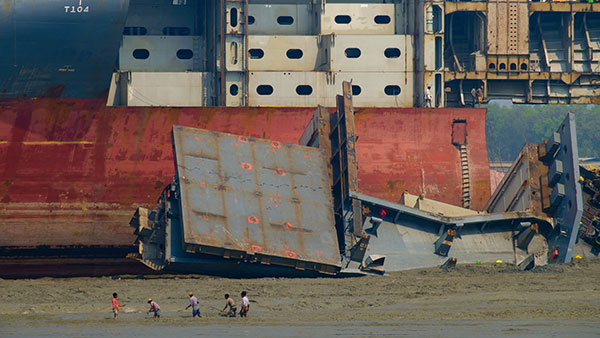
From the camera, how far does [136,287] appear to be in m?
26.6

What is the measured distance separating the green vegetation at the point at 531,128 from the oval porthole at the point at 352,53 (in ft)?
357

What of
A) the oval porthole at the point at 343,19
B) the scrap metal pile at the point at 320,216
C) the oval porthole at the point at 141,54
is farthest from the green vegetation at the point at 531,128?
the scrap metal pile at the point at 320,216

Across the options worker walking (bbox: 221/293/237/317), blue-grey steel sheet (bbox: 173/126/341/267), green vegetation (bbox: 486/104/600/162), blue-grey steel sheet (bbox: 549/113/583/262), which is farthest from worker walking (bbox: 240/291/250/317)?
green vegetation (bbox: 486/104/600/162)

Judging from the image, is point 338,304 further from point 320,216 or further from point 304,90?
point 304,90

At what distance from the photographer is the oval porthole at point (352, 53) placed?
35.2 meters

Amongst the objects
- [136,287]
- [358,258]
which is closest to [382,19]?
[358,258]

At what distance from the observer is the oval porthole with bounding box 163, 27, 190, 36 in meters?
36.1

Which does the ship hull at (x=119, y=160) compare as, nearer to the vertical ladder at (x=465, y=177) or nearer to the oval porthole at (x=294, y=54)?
the vertical ladder at (x=465, y=177)

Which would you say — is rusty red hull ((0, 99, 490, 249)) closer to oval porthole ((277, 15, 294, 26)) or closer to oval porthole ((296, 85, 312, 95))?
oval porthole ((296, 85, 312, 95))

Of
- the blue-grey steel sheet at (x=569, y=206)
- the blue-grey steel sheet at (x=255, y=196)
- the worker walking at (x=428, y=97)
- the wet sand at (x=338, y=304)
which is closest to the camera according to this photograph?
the wet sand at (x=338, y=304)

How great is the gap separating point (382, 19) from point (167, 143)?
936 centimetres

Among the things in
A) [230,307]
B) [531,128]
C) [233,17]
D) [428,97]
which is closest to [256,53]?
[233,17]

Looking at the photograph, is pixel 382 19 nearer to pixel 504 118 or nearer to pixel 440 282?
pixel 440 282

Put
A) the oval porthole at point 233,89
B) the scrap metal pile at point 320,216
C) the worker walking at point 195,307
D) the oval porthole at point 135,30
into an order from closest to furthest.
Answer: the worker walking at point 195,307 → the scrap metal pile at point 320,216 → the oval porthole at point 233,89 → the oval porthole at point 135,30
